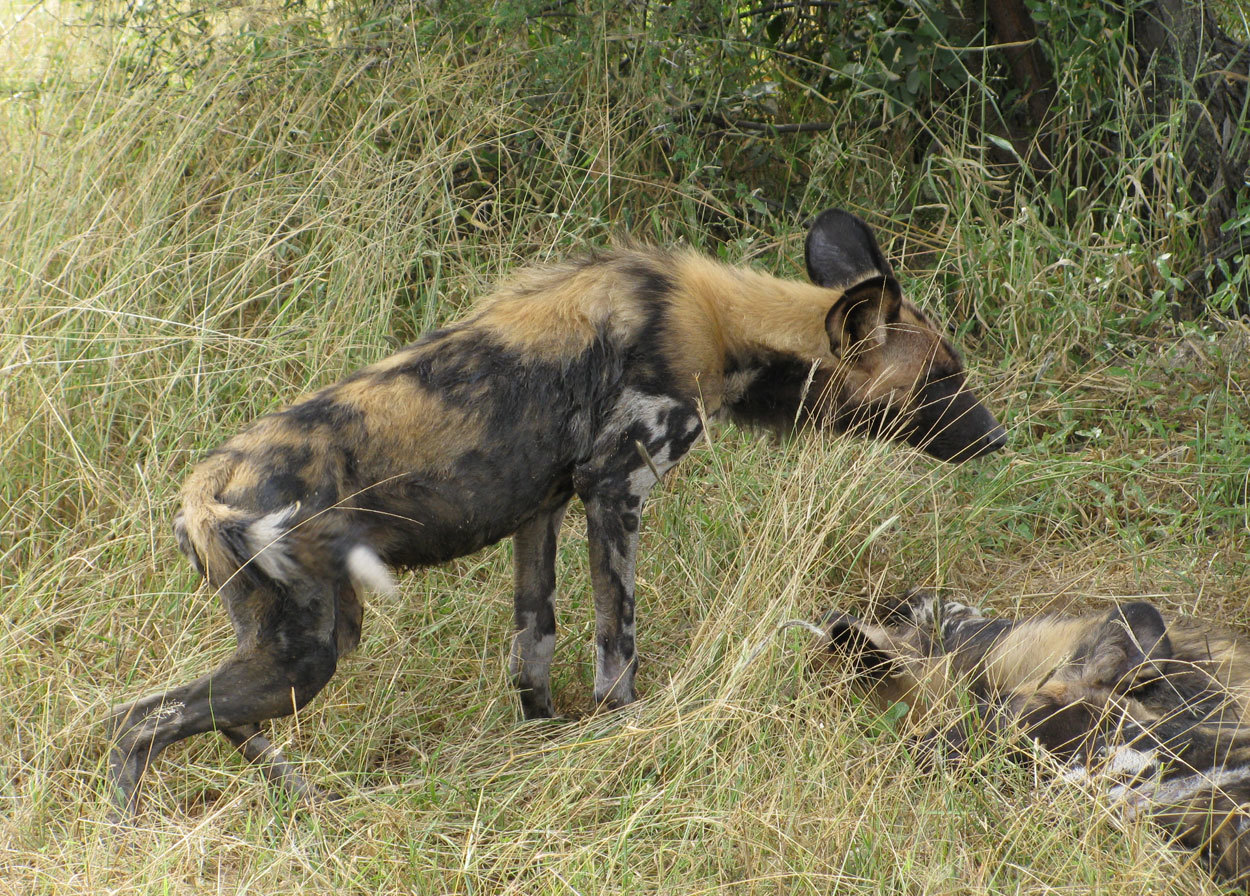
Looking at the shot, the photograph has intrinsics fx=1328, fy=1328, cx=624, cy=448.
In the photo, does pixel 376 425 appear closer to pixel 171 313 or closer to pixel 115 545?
pixel 115 545

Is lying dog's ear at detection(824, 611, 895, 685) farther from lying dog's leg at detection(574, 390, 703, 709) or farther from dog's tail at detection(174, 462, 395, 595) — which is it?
dog's tail at detection(174, 462, 395, 595)

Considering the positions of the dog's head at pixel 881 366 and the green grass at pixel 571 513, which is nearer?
the green grass at pixel 571 513

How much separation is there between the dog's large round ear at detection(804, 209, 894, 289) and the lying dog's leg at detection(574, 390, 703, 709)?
0.70m

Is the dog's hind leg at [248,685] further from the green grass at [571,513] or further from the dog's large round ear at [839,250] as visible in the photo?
the dog's large round ear at [839,250]

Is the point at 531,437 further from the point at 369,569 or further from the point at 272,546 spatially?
the point at 272,546

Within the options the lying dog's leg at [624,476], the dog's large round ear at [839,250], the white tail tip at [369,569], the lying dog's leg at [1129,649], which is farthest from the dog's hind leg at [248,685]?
the lying dog's leg at [1129,649]

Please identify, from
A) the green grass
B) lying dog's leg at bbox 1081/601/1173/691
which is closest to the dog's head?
the green grass

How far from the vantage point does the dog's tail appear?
9.18 ft

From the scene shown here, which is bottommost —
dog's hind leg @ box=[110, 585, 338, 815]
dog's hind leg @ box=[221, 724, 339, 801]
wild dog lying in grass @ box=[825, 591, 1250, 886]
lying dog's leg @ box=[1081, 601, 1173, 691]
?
wild dog lying in grass @ box=[825, 591, 1250, 886]

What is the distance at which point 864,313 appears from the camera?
11.6 feet

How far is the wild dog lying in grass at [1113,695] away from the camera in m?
2.85

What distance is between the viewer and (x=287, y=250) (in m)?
4.66

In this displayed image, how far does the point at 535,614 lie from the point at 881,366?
1169mm

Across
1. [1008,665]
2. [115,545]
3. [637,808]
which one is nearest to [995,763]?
[1008,665]
